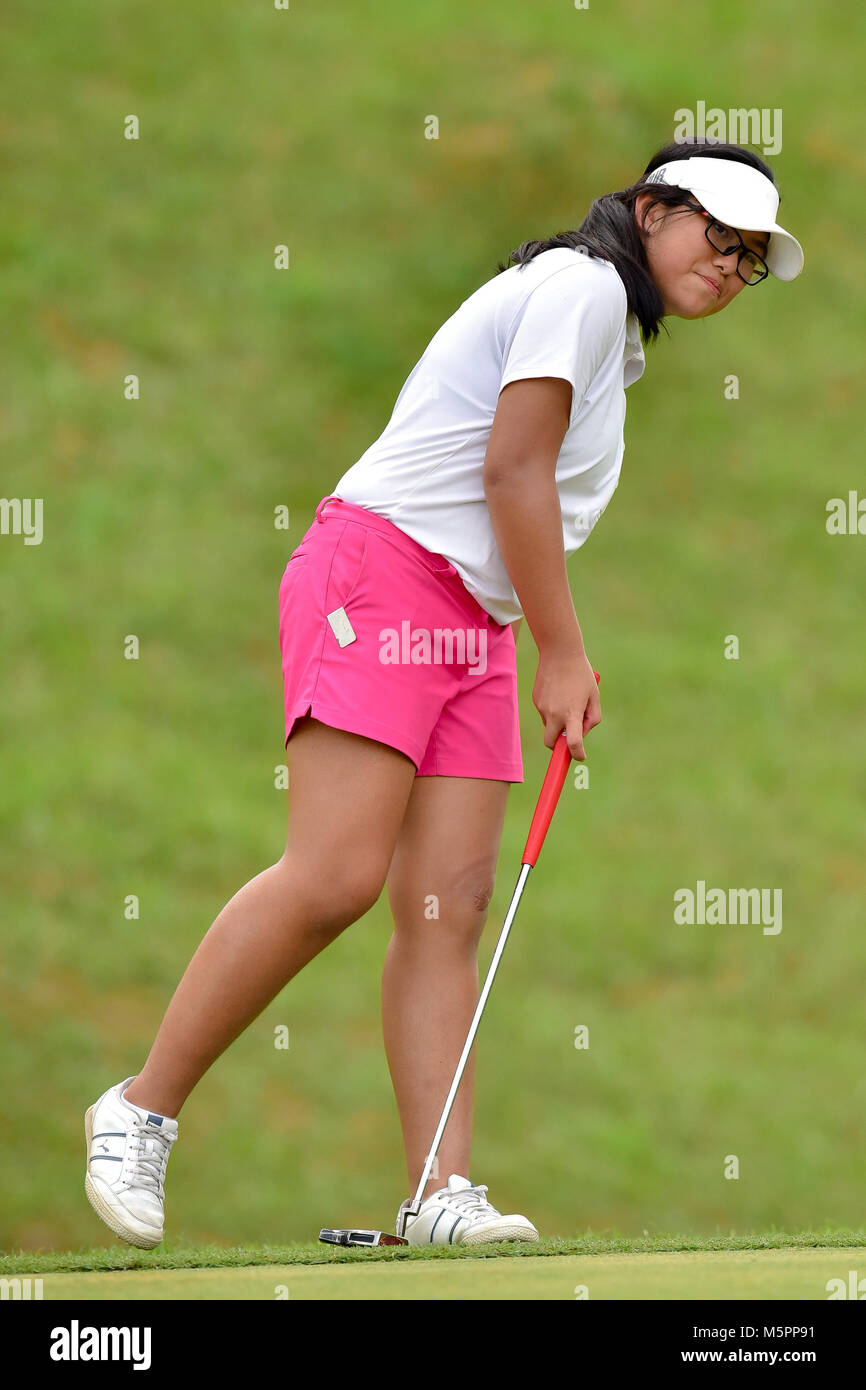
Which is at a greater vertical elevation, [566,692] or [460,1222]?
[566,692]

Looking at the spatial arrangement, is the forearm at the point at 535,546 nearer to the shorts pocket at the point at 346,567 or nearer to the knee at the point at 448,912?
the shorts pocket at the point at 346,567

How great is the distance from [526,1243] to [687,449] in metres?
3.57

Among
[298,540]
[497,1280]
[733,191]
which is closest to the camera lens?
[497,1280]

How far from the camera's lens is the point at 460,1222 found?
151 centimetres

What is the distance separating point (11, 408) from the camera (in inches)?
Answer: 184

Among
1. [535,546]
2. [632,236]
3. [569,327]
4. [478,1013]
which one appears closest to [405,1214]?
[478,1013]

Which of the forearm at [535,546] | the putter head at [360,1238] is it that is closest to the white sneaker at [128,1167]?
the putter head at [360,1238]

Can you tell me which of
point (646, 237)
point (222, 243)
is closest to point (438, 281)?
point (222, 243)

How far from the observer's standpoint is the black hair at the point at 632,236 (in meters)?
1.56

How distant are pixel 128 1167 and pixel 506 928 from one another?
14.9 inches

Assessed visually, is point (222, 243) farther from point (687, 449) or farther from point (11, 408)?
point (687, 449)

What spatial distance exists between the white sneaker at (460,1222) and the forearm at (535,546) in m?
0.48

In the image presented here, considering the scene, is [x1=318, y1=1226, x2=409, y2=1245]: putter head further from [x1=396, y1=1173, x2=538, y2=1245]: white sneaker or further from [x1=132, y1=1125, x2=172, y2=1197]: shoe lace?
[x1=132, y1=1125, x2=172, y2=1197]: shoe lace

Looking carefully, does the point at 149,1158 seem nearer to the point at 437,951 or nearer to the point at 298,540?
the point at 437,951
